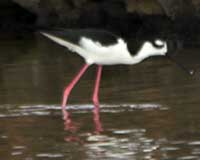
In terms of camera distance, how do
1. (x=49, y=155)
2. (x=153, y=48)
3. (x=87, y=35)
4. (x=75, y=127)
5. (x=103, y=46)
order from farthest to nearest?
(x=153, y=48)
(x=87, y=35)
(x=103, y=46)
(x=75, y=127)
(x=49, y=155)

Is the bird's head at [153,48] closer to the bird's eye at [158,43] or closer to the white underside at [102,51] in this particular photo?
the bird's eye at [158,43]

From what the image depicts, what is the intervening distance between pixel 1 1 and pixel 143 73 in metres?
14.6

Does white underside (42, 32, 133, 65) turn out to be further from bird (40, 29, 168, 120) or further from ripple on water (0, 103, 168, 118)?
ripple on water (0, 103, 168, 118)

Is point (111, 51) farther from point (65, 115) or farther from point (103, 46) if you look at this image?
point (65, 115)

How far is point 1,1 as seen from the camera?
30.5 m

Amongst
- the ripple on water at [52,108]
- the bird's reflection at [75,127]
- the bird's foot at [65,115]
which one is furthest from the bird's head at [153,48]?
the bird's foot at [65,115]

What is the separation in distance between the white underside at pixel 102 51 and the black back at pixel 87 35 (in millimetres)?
63

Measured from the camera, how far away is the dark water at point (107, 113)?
9953 millimetres

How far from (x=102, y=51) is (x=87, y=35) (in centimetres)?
33

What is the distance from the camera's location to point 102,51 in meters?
13.0

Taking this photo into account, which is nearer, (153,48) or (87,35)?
(87,35)

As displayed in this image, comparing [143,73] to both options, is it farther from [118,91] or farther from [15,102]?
[15,102]

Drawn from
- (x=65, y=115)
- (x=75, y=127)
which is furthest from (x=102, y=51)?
(x=75, y=127)

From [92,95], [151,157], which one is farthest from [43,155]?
[92,95]
